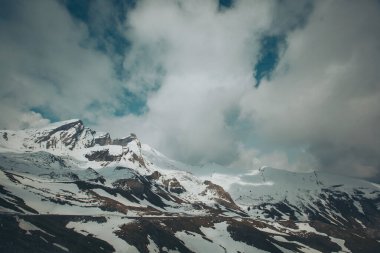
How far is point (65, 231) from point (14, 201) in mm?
54750

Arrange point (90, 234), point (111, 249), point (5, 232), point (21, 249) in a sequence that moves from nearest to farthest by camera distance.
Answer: point (21, 249), point (5, 232), point (111, 249), point (90, 234)

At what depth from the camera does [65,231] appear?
416 ft

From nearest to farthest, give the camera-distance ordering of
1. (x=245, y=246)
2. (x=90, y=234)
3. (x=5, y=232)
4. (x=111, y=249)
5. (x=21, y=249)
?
(x=21, y=249) < (x=5, y=232) < (x=111, y=249) < (x=90, y=234) < (x=245, y=246)

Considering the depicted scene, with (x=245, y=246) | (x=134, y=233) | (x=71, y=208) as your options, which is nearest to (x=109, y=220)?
(x=134, y=233)

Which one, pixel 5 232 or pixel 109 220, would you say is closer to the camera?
pixel 5 232

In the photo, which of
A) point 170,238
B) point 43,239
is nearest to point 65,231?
point 43,239

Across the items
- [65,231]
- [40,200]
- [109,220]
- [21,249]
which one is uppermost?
[40,200]

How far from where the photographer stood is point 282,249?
198625 millimetres

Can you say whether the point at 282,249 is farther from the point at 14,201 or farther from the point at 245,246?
the point at 14,201

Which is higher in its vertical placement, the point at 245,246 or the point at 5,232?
the point at 245,246

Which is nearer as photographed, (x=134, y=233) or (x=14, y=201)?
(x=134, y=233)

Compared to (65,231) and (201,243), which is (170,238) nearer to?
(201,243)

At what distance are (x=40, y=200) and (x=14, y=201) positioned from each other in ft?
91.5

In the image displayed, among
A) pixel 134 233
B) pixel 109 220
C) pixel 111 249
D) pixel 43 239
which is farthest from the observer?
pixel 109 220
